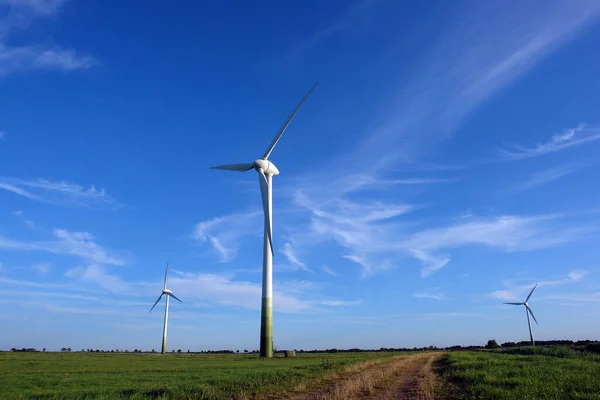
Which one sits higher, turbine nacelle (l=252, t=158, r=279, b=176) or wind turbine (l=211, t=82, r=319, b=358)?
turbine nacelle (l=252, t=158, r=279, b=176)

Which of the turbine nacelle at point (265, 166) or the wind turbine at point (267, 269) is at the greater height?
the turbine nacelle at point (265, 166)

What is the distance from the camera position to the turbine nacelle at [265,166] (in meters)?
92.8

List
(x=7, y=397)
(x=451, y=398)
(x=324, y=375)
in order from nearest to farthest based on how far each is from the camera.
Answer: (x=451, y=398)
(x=7, y=397)
(x=324, y=375)

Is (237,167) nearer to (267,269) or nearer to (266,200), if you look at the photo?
(266,200)

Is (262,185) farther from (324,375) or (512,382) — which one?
(512,382)

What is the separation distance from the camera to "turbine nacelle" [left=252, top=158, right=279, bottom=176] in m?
92.8

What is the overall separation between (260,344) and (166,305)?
77.7 m

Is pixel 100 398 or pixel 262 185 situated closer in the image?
pixel 100 398

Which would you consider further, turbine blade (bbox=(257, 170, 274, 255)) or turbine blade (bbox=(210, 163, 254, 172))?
turbine blade (bbox=(210, 163, 254, 172))

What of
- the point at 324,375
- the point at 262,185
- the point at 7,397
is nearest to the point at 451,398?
the point at 324,375

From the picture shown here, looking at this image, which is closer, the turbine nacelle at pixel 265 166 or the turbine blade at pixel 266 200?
the turbine blade at pixel 266 200

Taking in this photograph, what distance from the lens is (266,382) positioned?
33.1m

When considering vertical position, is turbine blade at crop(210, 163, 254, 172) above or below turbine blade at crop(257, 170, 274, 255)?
above

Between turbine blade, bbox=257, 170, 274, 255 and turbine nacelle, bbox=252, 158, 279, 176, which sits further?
turbine nacelle, bbox=252, 158, 279, 176
